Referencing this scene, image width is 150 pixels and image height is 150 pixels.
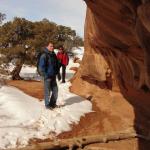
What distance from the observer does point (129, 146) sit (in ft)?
37.5

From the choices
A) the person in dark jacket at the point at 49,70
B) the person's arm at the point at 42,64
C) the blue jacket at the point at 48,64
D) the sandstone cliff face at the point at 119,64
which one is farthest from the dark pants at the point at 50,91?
the sandstone cliff face at the point at 119,64

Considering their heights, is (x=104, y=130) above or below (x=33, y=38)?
below

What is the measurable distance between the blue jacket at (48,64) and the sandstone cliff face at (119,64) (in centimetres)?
137

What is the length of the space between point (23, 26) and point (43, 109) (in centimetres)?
1270

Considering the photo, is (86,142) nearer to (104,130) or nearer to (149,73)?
(104,130)

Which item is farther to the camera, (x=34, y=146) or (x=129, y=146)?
(x=129, y=146)

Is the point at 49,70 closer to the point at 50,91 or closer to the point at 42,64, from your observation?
the point at 42,64

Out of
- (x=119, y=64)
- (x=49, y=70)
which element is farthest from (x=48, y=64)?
(x=119, y=64)

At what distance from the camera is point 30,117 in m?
12.3

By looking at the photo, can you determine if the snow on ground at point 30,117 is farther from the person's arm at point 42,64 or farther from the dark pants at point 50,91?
the person's arm at point 42,64

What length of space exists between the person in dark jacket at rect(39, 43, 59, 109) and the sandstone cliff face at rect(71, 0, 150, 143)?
1.36 meters

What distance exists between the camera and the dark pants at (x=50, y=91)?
13.3m

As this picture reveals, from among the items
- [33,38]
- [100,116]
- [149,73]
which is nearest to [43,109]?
[100,116]

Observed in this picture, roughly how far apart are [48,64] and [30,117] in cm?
178
